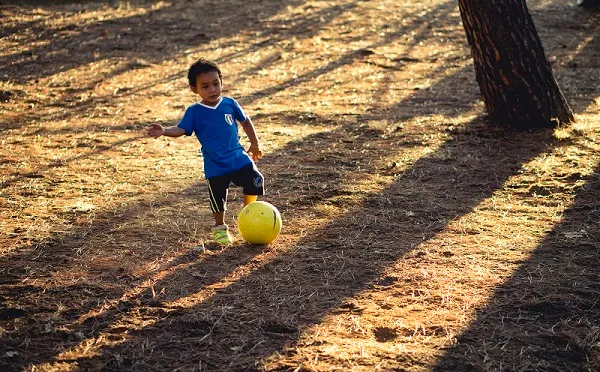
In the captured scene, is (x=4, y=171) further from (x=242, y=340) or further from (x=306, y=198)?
(x=242, y=340)

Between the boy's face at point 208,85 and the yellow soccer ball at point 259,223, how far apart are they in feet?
2.68

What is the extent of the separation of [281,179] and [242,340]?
2.94 meters

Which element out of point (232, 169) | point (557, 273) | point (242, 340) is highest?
point (232, 169)

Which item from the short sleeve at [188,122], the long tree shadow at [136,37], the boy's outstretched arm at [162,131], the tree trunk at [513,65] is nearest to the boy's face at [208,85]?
the short sleeve at [188,122]

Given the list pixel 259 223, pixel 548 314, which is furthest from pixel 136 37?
pixel 548 314

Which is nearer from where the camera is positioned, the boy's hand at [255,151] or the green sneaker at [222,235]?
the green sneaker at [222,235]

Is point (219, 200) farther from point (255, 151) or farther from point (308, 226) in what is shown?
point (308, 226)

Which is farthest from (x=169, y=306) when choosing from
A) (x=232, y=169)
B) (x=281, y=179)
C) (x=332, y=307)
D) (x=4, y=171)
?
(x=4, y=171)

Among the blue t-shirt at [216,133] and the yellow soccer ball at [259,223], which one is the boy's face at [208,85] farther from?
the yellow soccer ball at [259,223]

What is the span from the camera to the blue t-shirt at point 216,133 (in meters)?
5.13

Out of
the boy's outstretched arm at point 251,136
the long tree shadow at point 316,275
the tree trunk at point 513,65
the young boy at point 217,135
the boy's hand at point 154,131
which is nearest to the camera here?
the long tree shadow at point 316,275

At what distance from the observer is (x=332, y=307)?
13.5 feet

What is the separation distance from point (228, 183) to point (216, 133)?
1.21 ft

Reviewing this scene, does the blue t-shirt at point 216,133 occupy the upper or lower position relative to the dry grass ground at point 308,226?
upper
